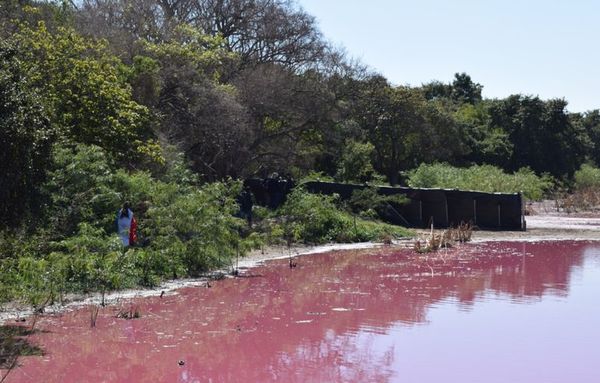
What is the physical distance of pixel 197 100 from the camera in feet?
97.9

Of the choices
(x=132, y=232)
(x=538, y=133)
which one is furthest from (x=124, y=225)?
(x=538, y=133)

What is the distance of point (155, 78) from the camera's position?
27328mm

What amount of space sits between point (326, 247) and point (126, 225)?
10.8 m

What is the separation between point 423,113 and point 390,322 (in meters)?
38.6

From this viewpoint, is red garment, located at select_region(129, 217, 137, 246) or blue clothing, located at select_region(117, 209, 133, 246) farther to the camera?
red garment, located at select_region(129, 217, 137, 246)

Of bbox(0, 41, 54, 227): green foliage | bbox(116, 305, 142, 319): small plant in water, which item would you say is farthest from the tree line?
bbox(116, 305, 142, 319): small plant in water

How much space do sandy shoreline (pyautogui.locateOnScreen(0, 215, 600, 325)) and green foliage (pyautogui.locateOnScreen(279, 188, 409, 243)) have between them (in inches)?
28.0

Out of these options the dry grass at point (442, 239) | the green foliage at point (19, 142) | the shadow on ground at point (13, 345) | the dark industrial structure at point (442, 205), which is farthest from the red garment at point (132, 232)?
the dark industrial structure at point (442, 205)

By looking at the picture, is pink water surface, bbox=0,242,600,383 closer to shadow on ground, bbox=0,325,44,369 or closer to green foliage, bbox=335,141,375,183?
shadow on ground, bbox=0,325,44,369

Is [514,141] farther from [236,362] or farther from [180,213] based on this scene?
[236,362]

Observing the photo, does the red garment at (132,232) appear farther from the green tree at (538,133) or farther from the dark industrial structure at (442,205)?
the green tree at (538,133)

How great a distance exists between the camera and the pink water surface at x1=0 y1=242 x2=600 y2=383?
11.9 metres

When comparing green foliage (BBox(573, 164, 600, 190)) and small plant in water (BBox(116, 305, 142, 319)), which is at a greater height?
green foliage (BBox(573, 164, 600, 190))

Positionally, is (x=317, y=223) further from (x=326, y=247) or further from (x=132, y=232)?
(x=132, y=232)
